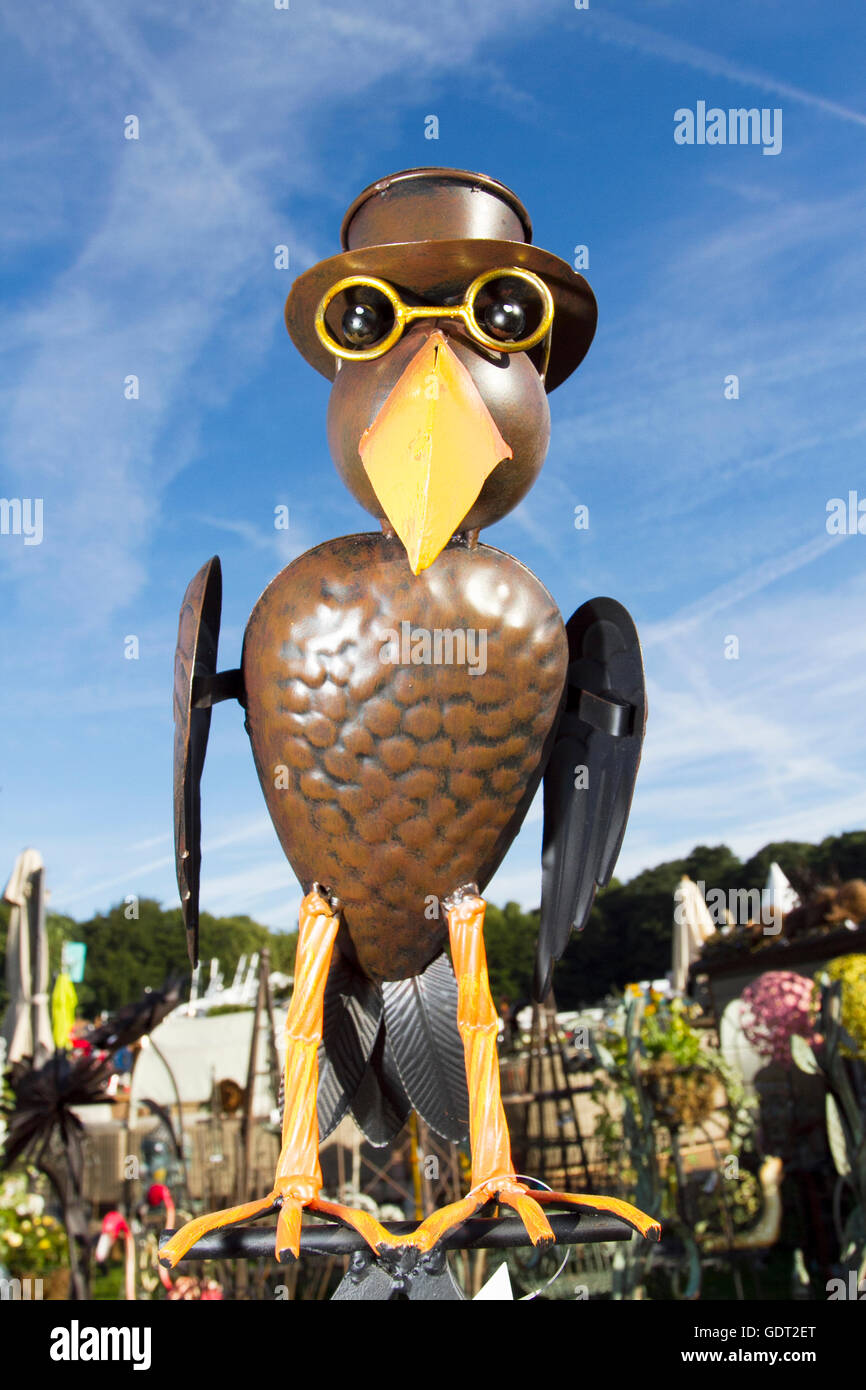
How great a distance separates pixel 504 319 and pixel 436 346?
0.39 ft

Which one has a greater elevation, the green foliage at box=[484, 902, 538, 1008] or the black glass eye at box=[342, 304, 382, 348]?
the green foliage at box=[484, 902, 538, 1008]

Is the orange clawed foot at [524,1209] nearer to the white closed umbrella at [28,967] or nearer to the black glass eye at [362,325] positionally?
the black glass eye at [362,325]

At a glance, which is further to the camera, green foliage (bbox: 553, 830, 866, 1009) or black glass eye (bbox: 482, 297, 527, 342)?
green foliage (bbox: 553, 830, 866, 1009)

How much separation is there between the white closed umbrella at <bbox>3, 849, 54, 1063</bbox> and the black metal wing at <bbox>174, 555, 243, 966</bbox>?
449 cm

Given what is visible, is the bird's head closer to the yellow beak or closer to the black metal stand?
the yellow beak

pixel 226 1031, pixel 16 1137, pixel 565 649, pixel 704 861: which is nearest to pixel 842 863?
pixel 704 861

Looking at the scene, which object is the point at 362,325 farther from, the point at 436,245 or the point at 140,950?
the point at 140,950

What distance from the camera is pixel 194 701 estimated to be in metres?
1.60

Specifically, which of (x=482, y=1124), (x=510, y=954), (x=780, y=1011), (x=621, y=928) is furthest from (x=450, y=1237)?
(x=510, y=954)

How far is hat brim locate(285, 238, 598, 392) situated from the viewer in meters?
1.50

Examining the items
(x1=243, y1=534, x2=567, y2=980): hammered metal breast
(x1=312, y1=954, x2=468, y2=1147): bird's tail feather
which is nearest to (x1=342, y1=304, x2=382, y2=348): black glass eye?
(x1=243, y1=534, x2=567, y2=980): hammered metal breast

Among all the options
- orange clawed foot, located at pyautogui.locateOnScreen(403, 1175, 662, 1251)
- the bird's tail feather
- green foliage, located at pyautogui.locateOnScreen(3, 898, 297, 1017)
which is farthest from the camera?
green foliage, located at pyautogui.locateOnScreen(3, 898, 297, 1017)

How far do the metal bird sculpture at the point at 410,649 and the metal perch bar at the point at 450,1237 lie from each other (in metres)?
0.03
